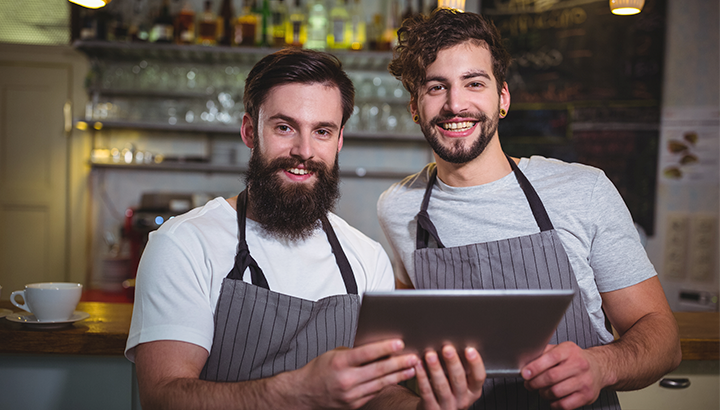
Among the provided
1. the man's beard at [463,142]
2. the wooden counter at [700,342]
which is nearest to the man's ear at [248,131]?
the man's beard at [463,142]

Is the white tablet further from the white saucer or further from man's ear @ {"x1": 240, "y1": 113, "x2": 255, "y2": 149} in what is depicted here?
the white saucer

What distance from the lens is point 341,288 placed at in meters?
1.29

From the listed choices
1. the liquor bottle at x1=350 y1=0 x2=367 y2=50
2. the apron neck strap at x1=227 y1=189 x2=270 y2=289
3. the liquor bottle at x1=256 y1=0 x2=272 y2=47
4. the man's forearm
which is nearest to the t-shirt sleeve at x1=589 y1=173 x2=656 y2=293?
the man's forearm

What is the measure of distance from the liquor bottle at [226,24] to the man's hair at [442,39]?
218cm

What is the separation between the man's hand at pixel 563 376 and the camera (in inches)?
38.4

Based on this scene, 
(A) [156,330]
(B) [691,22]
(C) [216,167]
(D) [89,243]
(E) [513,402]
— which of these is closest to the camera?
(A) [156,330]

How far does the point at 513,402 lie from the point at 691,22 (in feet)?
9.86

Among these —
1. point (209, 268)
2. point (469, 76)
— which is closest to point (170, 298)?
point (209, 268)

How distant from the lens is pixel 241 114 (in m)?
3.39

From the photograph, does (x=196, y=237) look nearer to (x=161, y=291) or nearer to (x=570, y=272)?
(x=161, y=291)

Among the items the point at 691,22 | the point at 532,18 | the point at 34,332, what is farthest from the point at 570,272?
the point at 691,22

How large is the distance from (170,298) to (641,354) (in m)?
1.03

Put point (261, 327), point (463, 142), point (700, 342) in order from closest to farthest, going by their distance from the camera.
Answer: point (261, 327)
point (463, 142)
point (700, 342)

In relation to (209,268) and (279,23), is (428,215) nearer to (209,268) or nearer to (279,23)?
(209,268)
